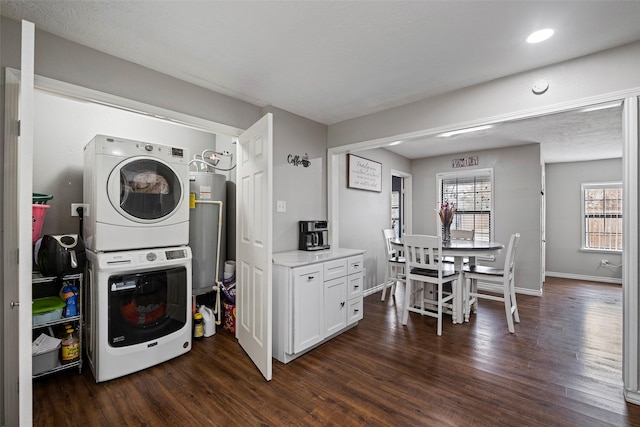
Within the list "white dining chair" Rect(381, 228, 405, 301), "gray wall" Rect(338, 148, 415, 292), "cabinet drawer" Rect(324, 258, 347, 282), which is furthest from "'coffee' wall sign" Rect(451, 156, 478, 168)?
"cabinet drawer" Rect(324, 258, 347, 282)

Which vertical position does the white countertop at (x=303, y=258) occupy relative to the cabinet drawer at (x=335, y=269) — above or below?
above

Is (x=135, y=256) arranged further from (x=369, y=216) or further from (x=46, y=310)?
(x=369, y=216)

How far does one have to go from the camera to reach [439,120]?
2.90 metres

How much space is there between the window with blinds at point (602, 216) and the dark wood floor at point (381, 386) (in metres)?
3.73

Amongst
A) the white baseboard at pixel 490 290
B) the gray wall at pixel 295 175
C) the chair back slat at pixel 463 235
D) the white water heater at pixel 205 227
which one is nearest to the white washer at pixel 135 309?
the white water heater at pixel 205 227

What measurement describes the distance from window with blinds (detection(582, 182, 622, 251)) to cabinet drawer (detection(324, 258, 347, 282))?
586cm

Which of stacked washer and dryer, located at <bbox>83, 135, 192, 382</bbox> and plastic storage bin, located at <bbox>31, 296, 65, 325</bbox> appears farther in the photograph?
stacked washer and dryer, located at <bbox>83, 135, 192, 382</bbox>

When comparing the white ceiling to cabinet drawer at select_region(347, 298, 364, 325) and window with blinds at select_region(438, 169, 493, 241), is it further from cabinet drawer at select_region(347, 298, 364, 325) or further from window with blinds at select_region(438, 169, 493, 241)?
window with blinds at select_region(438, 169, 493, 241)

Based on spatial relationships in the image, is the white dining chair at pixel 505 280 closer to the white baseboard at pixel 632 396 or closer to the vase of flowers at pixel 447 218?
the vase of flowers at pixel 447 218

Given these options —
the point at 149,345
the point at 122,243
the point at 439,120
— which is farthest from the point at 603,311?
the point at 122,243

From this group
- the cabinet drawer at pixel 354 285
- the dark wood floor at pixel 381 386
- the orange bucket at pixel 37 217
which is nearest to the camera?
the dark wood floor at pixel 381 386

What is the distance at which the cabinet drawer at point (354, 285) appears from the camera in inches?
121

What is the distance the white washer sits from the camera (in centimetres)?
220

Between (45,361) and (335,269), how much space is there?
→ 2398 mm
